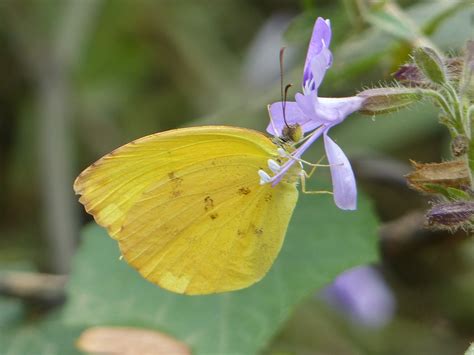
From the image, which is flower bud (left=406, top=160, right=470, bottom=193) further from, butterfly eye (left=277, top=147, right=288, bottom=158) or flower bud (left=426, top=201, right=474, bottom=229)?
butterfly eye (left=277, top=147, right=288, bottom=158)

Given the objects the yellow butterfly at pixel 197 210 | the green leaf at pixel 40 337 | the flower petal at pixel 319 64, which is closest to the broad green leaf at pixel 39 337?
the green leaf at pixel 40 337

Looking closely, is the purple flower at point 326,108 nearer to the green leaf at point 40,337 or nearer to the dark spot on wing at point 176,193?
the dark spot on wing at point 176,193

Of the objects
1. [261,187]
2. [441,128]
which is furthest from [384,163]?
[261,187]

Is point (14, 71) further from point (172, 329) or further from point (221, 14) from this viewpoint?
point (172, 329)

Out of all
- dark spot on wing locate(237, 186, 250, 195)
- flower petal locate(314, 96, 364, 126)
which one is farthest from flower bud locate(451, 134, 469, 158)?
dark spot on wing locate(237, 186, 250, 195)

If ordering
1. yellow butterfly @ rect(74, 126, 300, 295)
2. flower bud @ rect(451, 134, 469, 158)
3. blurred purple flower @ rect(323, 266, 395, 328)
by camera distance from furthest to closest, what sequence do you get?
blurred purple flower @ rect(323, 266, 395, 328)
yellow butterfly @ rect(74, 126, 300, 295)
flower bud @ rect(451, 134, 469, 158)
